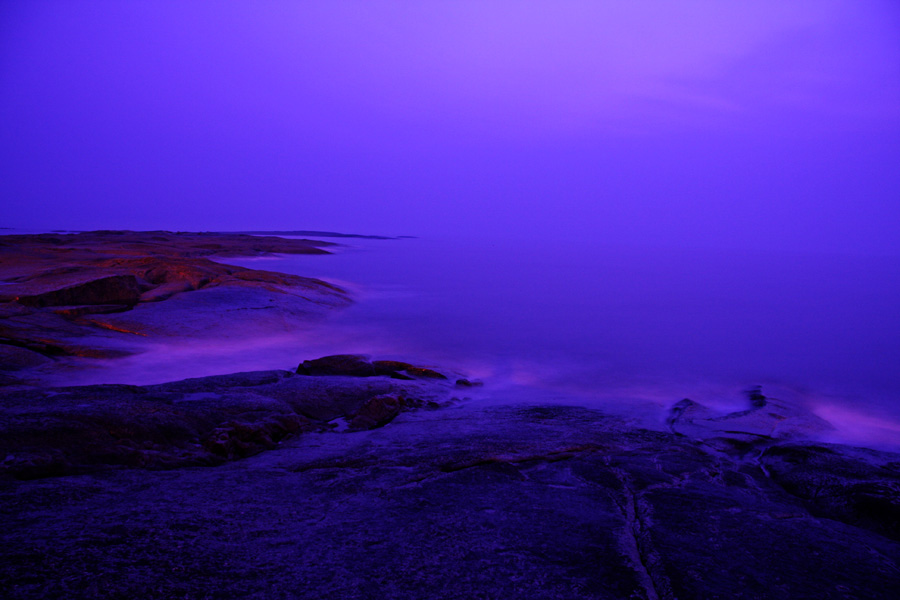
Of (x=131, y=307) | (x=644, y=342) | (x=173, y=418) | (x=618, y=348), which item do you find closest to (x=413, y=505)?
(x=173, y=418)

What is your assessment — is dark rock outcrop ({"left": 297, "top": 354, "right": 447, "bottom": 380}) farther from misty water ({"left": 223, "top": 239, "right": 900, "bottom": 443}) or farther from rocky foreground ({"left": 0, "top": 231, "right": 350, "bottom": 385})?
rocky foreground ({"left": 0, "top": 231, "right": 350, "bottom": 385})

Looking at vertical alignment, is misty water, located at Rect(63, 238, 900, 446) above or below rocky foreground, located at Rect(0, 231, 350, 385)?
below

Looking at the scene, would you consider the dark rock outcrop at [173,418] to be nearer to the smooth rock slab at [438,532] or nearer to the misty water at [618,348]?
the smooth rock slab at [438,532]

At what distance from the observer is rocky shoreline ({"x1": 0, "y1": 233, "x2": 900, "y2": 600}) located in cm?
215

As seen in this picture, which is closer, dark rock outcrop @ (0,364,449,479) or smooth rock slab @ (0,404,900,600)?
smooth rock slab @ (0,404,900,600)

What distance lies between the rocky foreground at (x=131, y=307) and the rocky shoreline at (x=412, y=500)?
117cm

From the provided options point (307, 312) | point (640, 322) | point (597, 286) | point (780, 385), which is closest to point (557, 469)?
point (780, 385)

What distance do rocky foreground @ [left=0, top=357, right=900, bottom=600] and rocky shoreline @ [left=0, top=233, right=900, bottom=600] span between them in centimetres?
1

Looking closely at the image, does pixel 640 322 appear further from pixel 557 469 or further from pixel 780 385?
pixel 557 469

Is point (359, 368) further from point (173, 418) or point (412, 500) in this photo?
point (412, 500)

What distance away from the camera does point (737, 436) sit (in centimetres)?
438

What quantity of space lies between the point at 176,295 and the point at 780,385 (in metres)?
10.0

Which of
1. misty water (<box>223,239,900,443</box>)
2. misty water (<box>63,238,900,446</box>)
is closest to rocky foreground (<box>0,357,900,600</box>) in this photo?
misty water (<box>63,238,900,446</box>)

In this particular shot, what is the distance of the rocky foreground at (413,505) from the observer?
215 cm
